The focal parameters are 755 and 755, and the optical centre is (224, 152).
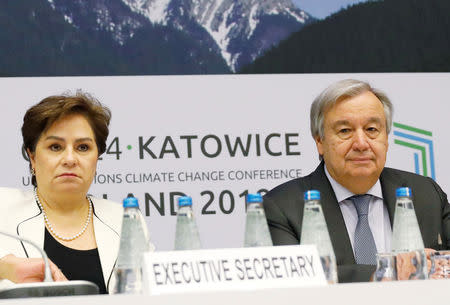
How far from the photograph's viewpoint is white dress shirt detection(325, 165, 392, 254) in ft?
7.68

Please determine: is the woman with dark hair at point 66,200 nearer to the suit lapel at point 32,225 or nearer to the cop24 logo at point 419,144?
the suit lapel at point 32,225

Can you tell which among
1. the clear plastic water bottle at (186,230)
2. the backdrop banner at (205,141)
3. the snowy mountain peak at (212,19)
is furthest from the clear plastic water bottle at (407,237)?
the snowy mountain peak at (212,19)

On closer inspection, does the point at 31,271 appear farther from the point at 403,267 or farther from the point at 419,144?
the point at 419,144

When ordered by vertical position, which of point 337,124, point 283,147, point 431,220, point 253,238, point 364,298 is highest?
point 283,147

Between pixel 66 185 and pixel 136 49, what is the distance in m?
1.50

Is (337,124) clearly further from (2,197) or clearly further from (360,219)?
(2,197)

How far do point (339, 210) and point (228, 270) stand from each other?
3.57ft

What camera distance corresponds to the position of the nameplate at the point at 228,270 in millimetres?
1290

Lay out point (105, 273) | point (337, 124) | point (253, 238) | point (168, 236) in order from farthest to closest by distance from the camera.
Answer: point (168, 236) → point (337, 124) → point (105, 273) → point (253, 238)

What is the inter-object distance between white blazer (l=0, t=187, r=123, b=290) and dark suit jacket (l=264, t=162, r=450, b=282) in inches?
19.4

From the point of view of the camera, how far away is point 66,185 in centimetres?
235

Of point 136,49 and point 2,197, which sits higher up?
point 136,49

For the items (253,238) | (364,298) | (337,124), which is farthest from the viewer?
(337,124)

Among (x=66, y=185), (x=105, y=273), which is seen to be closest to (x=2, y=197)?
(x=66, y=185)
